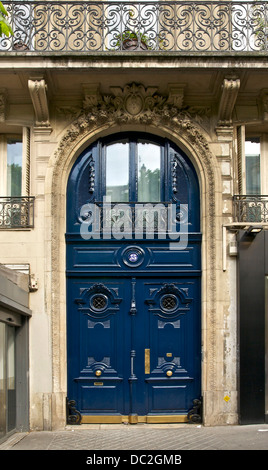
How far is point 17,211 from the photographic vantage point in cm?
992

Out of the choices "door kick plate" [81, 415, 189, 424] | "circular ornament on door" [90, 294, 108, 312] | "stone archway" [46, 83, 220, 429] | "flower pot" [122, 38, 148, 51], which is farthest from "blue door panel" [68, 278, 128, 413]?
"flower pot" [122, 38, 148, 51]

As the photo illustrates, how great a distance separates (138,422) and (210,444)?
66.9 inches

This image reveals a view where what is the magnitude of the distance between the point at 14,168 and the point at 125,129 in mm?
2122

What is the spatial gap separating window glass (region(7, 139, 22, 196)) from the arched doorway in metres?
0.95

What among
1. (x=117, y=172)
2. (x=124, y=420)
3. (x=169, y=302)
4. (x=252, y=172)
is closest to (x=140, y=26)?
(x=117, y=172)

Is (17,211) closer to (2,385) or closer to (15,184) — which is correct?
(15,184)

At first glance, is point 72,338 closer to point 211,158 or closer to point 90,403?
point 90,403

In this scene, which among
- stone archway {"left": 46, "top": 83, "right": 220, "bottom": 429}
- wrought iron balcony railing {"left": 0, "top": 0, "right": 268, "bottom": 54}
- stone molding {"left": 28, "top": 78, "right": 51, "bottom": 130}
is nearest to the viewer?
stone molding {"left": 28, "top": 78, "right": 51, "bottom": 130}

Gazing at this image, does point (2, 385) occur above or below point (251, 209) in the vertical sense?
below

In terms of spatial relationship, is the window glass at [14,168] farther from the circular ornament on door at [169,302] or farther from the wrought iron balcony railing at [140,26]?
the circular ornament on door at [169,302]

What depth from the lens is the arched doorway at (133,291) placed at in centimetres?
995

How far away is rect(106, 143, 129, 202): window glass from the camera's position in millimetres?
10328

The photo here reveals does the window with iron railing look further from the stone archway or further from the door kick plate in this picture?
the door kick plate

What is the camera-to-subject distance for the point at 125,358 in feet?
32.8
